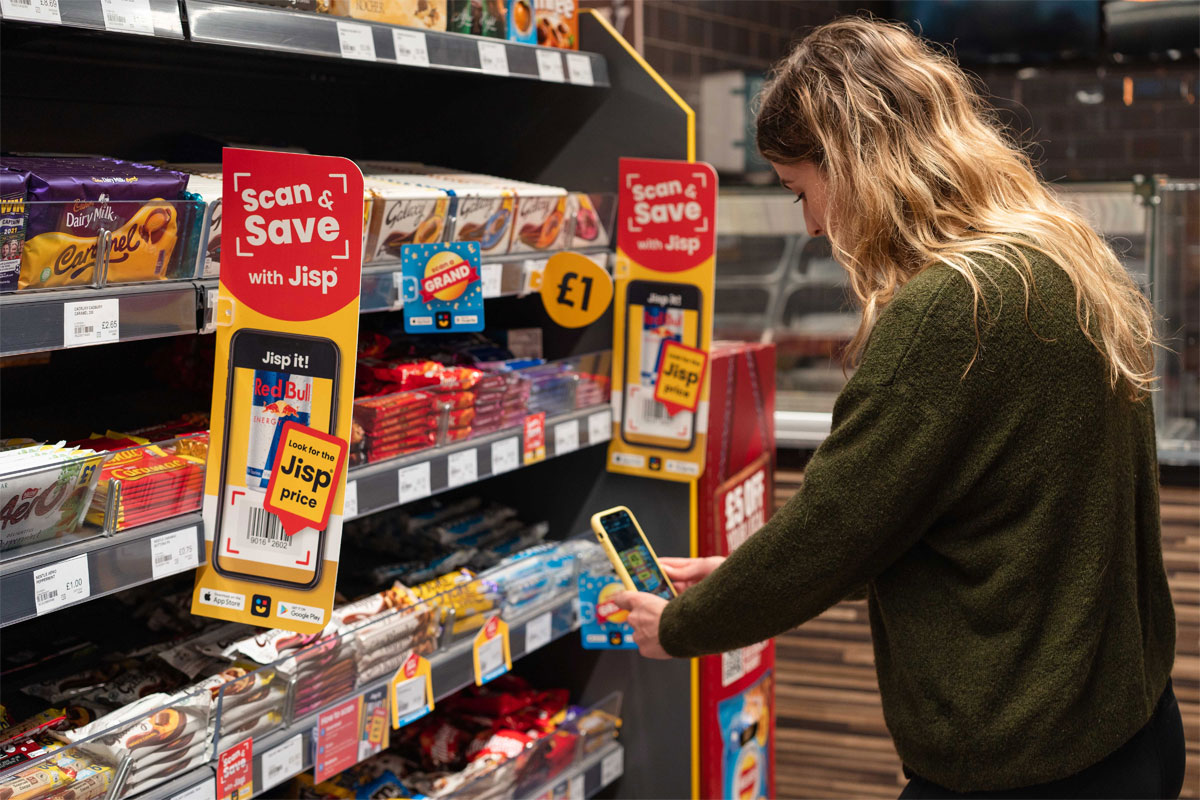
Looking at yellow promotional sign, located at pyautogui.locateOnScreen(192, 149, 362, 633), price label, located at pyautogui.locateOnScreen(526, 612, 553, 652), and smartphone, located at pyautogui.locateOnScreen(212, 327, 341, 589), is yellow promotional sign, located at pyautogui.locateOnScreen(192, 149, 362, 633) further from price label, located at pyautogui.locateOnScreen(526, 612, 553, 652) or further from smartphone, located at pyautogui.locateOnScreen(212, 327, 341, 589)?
price label, located at pyautogui.locateOnScreen(526, 612, 553, 652)

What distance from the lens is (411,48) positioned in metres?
1.98

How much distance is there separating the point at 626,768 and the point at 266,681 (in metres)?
1.26

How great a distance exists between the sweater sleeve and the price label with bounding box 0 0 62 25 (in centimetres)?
109

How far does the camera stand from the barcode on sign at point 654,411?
256cm

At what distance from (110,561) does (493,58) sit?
115cm

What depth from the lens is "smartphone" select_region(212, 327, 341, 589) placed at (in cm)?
151

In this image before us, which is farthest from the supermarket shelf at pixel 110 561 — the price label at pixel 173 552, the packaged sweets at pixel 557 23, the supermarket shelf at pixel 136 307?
the packaged sweets at pixel 557 23

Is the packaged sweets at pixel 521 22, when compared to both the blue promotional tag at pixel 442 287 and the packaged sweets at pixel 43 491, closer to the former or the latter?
the blue promotional tag at pixel 442 287

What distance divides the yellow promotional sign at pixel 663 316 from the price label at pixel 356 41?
724 millimetres

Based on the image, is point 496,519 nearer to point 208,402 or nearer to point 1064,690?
point 208,402

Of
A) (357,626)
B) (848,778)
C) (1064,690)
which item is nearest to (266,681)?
(357,626)

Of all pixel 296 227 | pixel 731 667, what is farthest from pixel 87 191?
pixel 731 667

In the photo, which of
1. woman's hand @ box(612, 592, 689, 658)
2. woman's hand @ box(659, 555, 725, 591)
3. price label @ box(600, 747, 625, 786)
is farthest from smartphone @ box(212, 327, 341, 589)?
price label @ box(600, 747, 625, 786)

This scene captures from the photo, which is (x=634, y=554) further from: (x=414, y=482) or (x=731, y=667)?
(x=731, y=667)
